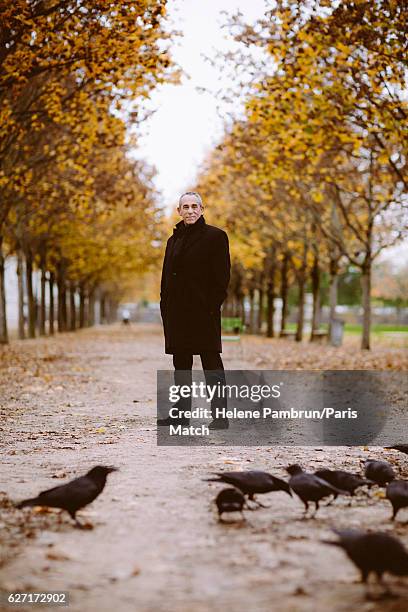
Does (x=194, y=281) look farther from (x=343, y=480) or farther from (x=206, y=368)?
→ (x=343, y=480)

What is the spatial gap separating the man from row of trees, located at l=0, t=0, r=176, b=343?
20.1 feet

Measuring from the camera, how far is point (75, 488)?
468cm

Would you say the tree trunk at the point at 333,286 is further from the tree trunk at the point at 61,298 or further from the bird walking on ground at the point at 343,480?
the bird walking on ground at the point at 343,480

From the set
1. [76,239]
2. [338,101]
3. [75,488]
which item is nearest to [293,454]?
[75,488]

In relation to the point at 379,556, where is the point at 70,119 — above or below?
above

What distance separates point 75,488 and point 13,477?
1458mm

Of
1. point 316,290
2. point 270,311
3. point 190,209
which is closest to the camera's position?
point 190,209

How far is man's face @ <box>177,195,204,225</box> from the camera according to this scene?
7.70 m

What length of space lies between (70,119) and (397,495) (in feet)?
49.6

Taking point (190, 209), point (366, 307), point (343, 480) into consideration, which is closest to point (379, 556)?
point (343, 480)

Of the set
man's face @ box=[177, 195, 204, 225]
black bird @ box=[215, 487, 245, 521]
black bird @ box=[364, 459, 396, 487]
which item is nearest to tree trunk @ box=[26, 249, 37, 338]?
man's face @ box=[177, 195, 204, 225]

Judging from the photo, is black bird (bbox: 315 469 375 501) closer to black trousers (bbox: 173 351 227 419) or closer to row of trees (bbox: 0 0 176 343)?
black trousers (bbox: 173 351 227 419)

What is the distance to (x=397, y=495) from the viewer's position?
4734 millimetres

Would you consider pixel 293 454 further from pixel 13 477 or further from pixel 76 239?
pixel 76 239
